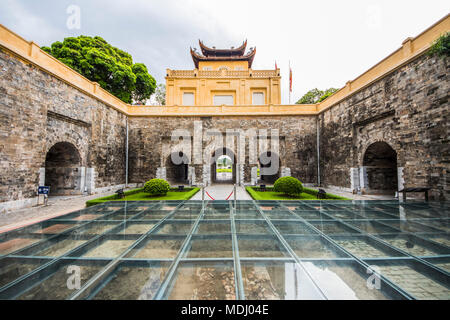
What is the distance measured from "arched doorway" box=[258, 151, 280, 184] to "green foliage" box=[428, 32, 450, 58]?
9.92 metres

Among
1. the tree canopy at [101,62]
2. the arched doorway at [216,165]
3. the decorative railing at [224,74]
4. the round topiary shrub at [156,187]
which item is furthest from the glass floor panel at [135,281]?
the decorative railing at [224,74]

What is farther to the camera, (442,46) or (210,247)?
(442,46)

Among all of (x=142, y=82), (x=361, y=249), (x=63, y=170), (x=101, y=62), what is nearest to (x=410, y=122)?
(x=361, y=249)

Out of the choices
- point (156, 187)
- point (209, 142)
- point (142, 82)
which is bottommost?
point (156, 187)

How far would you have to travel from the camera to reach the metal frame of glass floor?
2.06 m

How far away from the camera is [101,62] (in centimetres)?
1455

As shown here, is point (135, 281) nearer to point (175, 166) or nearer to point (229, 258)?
point (229, 258)

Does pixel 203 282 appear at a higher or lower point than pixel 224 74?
lower

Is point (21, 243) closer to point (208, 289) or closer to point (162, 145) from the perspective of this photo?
point (208, 289)

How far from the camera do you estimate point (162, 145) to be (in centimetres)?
1498

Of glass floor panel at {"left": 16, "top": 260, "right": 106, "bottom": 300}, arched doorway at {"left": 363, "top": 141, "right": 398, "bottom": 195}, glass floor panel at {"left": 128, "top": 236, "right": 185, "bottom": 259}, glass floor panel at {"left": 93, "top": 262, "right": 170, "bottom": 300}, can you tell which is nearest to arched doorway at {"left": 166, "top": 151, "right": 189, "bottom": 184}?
glass floor panel at {"left": 128, "top": 236, "right": 185, "bottom": 259}

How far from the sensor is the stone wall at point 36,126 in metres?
6.75

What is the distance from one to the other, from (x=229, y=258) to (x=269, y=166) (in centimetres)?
1495

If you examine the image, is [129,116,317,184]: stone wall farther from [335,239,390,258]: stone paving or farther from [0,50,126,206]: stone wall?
[335,239,390,258]: stone paving
